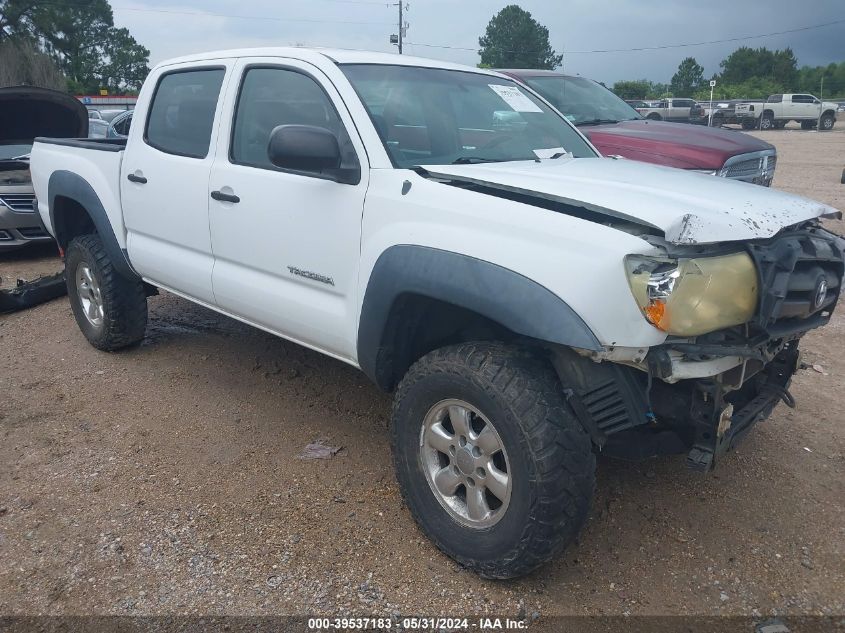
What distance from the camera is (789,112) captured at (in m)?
35.4

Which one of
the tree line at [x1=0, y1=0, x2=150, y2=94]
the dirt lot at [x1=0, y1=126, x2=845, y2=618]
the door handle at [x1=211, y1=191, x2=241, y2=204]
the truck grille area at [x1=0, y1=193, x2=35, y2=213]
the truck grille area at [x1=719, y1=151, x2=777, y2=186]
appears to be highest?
the tree line at [x1=0, y1=0, x2=150, y2=94]

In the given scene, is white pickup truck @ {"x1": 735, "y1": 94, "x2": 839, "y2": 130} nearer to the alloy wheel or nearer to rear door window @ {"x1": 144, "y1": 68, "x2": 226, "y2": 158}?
rear door window @ {"x1": 144, "y1": 68, "x2": 226, "y2": 158}

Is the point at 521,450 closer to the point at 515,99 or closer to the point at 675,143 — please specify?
the point at 515,99

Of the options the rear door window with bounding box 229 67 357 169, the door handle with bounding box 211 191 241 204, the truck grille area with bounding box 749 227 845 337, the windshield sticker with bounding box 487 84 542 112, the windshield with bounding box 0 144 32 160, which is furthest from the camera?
the windshield with bounding box 0 144 32 160

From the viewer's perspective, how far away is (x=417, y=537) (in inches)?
122

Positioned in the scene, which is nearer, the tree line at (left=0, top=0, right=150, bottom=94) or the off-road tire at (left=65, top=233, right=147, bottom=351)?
the off-road tire at (left=65, top=233, right=147, bottom=351)

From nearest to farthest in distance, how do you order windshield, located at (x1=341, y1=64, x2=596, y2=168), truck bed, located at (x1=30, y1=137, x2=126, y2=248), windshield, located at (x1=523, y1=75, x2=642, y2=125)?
windshield, located at (x1=341, y1=64, x2=596, y2=168) < truck bed, located at (x1=30, y1=137, x2=126, y2=248) < windshield, located at (x1=523, y1=75, x2=642, y2=125)

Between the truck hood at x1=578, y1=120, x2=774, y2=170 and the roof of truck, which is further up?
the roof of truck

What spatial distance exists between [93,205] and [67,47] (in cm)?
5538

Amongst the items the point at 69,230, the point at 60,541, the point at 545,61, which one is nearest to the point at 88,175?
the point at 69,230

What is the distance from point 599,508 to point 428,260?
1433 mm

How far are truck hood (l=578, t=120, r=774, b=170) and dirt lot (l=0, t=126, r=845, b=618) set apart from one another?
2321mm

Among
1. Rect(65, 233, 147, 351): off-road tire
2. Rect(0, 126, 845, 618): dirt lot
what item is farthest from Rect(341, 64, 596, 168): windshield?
Rect(65, 233, 147, 351): off-road tire

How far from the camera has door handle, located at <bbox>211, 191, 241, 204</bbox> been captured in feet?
12.0
